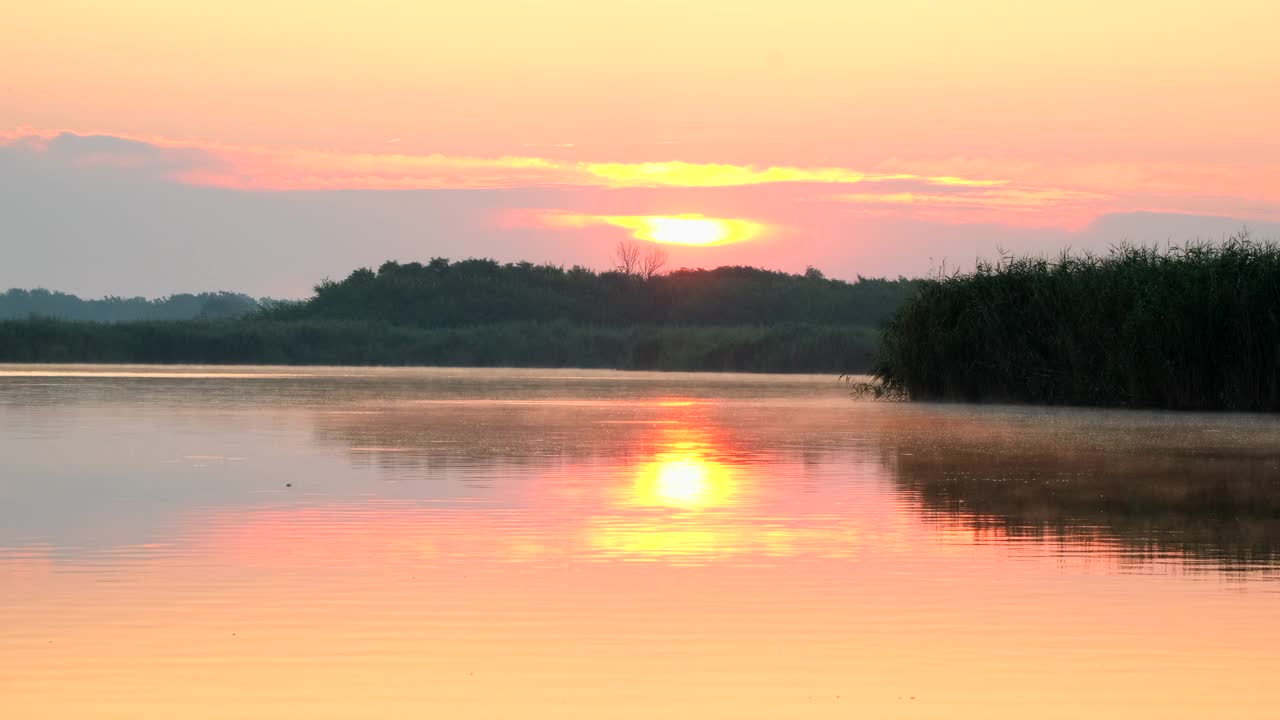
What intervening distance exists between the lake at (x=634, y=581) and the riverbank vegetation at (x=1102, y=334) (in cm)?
910

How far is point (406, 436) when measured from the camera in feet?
65.2

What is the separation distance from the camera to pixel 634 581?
8156 millimetres

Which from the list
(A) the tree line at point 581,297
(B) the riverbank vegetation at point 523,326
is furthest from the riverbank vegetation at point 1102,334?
(A) the tree line at point 581,297

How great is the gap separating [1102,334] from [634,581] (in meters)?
21.8

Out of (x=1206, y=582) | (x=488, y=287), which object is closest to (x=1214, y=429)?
(x=1206, y=582)

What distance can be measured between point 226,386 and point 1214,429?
22.7 meters

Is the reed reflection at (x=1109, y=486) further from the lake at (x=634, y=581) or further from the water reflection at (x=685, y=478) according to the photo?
the water reflection at (x=685, y=478)

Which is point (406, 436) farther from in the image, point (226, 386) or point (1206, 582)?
point (226, 386)

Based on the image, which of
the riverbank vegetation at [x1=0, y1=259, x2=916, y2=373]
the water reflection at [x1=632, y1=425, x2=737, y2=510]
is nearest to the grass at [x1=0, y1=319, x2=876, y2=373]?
the riverbank vegetation at [x1=0, y1=259, x2=916, y2=373]

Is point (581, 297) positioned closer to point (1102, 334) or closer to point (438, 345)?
point (438, 345)

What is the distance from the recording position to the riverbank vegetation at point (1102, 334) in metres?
26.6

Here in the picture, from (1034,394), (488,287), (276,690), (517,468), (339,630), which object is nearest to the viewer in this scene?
(276,690)

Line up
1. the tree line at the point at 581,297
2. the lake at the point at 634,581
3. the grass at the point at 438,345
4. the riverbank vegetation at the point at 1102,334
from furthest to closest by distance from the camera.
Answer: the tree line at the point at 581,297 → the grass at the point at 438,345 → the riverbank vegetation at the point at 1102,334 → the lake at the point at 634,581

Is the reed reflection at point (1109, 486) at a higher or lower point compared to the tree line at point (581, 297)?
lower
